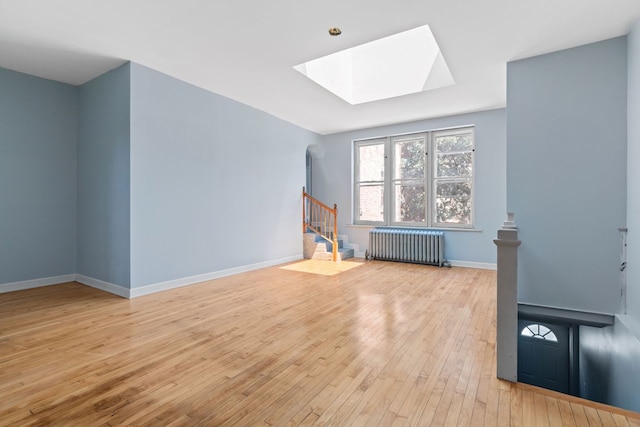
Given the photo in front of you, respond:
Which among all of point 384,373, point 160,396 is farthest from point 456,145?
point 160,396

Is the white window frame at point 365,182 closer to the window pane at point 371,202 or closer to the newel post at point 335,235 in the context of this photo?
the window pane at point 371,202

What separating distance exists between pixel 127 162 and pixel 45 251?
206 centimetres

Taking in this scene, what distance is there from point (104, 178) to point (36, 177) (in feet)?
3.52

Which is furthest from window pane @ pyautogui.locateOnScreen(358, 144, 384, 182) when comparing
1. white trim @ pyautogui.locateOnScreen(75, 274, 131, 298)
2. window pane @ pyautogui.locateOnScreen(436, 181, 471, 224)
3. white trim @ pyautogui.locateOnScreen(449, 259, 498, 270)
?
white trim @ pyautogui.locateOnScreen(75, 274, 131, 298)

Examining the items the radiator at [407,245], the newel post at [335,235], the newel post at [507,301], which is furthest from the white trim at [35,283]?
the newel post at [507,301]

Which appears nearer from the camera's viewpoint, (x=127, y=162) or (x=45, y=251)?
(x=127, y=162)

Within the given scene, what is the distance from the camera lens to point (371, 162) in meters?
7.42

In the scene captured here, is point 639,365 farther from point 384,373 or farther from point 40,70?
point 40,70

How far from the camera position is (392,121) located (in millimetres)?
6664

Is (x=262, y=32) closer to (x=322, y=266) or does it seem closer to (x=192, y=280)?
(x=192, y=280)

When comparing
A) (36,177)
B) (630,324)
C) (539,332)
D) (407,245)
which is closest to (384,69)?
(407,245)

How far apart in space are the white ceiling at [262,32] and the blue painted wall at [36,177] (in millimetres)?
318

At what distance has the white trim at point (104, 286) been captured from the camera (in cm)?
400

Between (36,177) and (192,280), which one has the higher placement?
(36,177)
